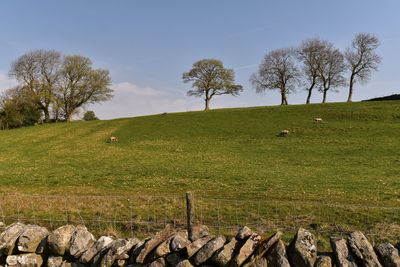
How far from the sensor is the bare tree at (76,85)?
85.4 m

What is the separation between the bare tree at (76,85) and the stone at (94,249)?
81.1m

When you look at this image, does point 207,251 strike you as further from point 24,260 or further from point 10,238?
point 10,238

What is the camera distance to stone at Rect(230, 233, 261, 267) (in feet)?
23.6

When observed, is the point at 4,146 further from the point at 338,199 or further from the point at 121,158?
A: the point at 338,199

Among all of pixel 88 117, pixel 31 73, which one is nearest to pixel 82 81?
pixel 31 73

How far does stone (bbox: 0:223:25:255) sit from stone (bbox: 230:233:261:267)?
5.02m

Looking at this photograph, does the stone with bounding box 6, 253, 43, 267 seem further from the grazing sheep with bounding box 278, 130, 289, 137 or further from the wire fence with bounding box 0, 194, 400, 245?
the grazing sheep with bounding box 278, 130, 289, 137

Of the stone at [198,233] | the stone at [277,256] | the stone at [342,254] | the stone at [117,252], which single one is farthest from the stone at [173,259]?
the stone at [342,254]

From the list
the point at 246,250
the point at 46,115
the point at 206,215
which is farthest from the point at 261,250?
the point at 46,115

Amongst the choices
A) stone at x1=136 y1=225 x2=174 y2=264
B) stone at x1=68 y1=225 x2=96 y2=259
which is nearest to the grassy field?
stone at x1=136 y1=225 x2=174 y2=264

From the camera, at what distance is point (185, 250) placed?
7.70m

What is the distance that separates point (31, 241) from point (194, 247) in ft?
12.3

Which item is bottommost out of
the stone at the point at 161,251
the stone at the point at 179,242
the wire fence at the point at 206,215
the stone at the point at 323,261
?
the wire fence at the point at 206,215

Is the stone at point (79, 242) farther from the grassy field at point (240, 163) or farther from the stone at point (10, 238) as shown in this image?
the grassy field at point (240, 163)
